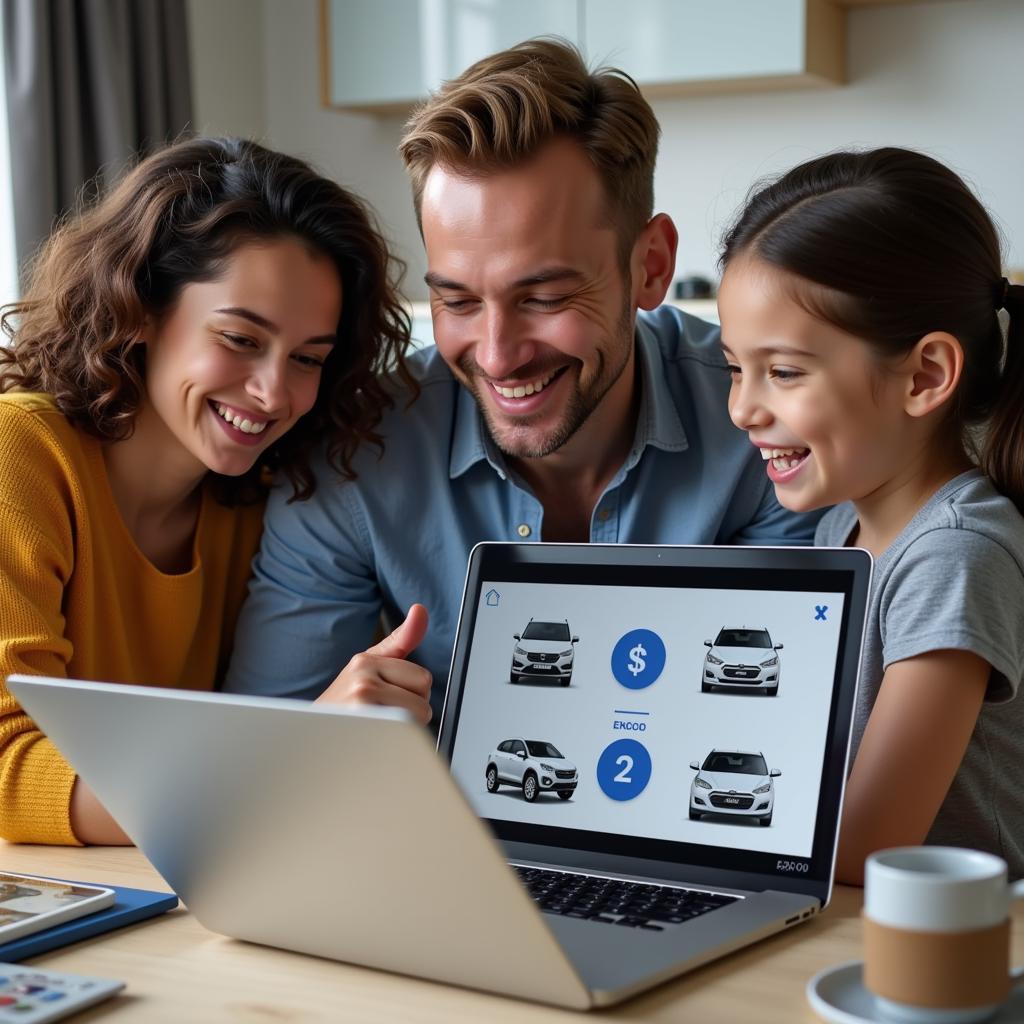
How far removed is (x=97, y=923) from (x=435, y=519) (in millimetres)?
785

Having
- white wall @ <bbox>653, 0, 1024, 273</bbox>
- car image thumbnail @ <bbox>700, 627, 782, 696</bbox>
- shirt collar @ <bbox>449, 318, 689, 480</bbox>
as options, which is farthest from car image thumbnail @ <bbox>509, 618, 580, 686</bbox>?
white wall @ <bbox>653, 0, 1024, 273</bbox>

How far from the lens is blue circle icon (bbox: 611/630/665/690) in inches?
41.8

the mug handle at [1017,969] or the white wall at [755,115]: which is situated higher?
the white wall at [755,115]

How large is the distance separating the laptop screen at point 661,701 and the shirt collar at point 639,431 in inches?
17.4

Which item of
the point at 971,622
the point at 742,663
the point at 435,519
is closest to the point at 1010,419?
the point at 971,622

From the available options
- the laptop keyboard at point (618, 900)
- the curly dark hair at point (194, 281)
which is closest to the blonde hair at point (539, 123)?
the curly dark hair at point (194, 281)

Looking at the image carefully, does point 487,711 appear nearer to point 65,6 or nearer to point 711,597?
point 711,597

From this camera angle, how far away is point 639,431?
161 centimetres

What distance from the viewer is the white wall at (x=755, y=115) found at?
3422mm

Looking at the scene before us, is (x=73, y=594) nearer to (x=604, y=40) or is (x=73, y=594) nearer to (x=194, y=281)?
(x=194, y=281)

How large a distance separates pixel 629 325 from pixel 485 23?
7.48 ft

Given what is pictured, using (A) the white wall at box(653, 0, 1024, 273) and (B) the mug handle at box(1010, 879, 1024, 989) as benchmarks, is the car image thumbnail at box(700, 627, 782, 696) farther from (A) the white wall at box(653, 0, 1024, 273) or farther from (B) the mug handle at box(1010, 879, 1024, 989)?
(A) the white wall at box(653, 0, 1024, 273)

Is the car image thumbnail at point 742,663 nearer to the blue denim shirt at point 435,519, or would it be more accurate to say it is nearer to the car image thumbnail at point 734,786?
the car image thumbnail at point 734,786

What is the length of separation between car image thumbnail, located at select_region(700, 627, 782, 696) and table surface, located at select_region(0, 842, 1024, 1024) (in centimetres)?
17
